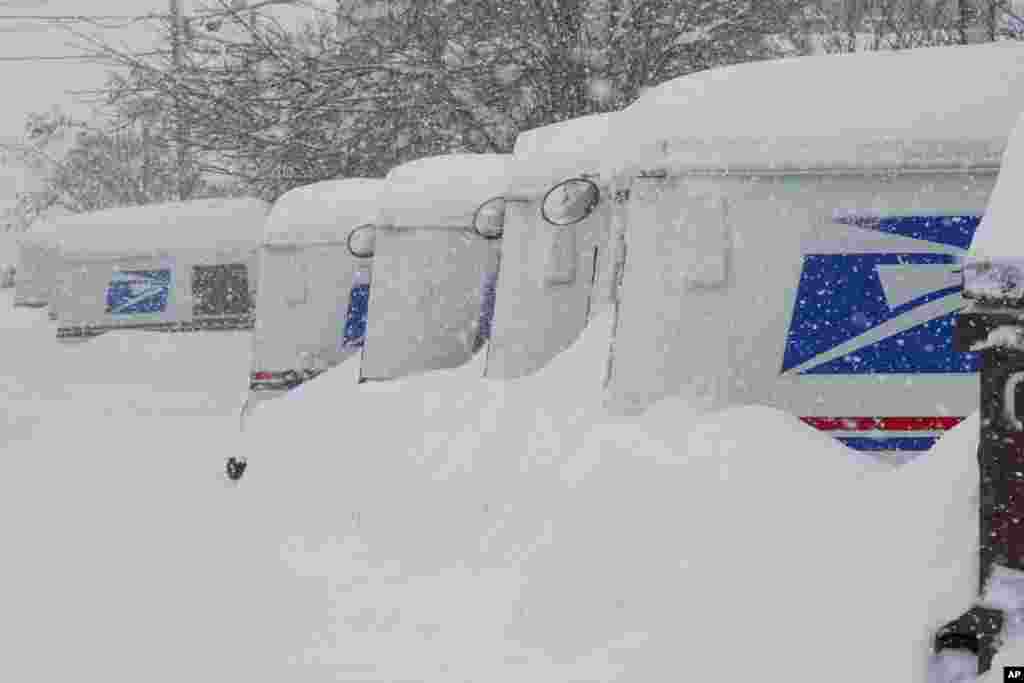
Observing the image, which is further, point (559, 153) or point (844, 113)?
point (559, 153)

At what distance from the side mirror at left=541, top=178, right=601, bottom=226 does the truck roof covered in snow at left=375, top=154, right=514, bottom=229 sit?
10.3 ft

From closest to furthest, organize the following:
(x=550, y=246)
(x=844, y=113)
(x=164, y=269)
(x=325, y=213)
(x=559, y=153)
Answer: (x=844, y=113), (x=550, y=246), (x=559, y=153), (x=325, y=213), (x=164, y=269)

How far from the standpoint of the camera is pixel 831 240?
7.72 meters

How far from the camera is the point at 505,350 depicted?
11.4m

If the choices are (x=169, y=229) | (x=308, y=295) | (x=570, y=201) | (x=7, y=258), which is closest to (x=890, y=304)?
(x=570, y=201)

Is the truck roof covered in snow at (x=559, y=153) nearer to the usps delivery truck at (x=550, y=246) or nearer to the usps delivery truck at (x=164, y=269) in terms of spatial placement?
the usps delivery truck at (x=550, y=246)

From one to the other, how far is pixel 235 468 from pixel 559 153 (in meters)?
4.40

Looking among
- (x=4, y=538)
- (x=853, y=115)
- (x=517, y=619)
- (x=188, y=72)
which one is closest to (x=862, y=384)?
(x=853, y=115)

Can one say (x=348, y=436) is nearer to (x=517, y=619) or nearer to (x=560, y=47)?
(x=517, y=619)

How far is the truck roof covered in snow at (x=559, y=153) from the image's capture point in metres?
10.8

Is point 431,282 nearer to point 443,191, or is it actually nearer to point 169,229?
point 443,191

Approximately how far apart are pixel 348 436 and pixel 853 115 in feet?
17.4

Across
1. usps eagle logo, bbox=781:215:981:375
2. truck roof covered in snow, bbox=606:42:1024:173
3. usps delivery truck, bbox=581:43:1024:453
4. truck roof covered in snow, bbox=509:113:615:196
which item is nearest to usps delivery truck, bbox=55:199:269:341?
truck roof covered in snow, bbox=509:113:615:196

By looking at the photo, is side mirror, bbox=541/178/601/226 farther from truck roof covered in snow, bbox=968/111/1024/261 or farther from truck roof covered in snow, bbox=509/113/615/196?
truck roof covered in snow, bbox=968/111/1024/261
